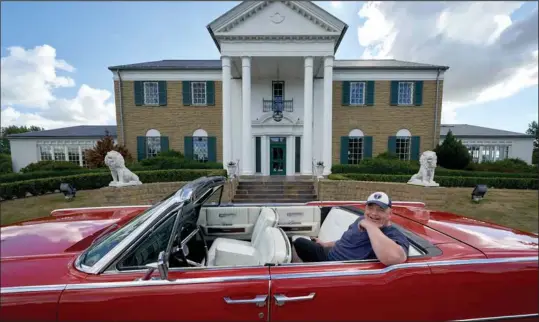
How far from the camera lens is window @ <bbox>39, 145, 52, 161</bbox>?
14104mm

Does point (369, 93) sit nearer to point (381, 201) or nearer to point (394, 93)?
point (394, 93)

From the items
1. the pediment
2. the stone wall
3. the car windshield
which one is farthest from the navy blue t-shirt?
the pediment

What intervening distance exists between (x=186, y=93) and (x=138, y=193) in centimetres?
818

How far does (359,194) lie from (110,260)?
7.81 metres

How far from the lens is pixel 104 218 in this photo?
2.26 metres

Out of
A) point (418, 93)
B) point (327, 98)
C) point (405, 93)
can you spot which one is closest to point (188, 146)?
point (327, 98)

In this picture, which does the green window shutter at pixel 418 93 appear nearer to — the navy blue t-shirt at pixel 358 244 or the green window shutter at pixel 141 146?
the navy blue t-shirt at pixel 358 244

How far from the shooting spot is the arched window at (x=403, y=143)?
13.4 m

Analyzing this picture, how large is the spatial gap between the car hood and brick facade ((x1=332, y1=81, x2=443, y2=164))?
37.9ft

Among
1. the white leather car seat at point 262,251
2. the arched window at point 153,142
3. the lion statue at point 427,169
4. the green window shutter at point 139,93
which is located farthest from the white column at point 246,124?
the white leather car seat at point 262,251

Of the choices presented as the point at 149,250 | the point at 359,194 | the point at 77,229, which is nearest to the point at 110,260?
the point at 149,250

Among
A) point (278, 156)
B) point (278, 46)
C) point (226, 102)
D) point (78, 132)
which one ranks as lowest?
point (278, 156)

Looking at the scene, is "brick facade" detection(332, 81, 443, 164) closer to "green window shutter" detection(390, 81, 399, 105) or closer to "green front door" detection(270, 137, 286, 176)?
"green window shutter" detection(390, 81, 399, 105)

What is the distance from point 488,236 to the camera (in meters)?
1.78
